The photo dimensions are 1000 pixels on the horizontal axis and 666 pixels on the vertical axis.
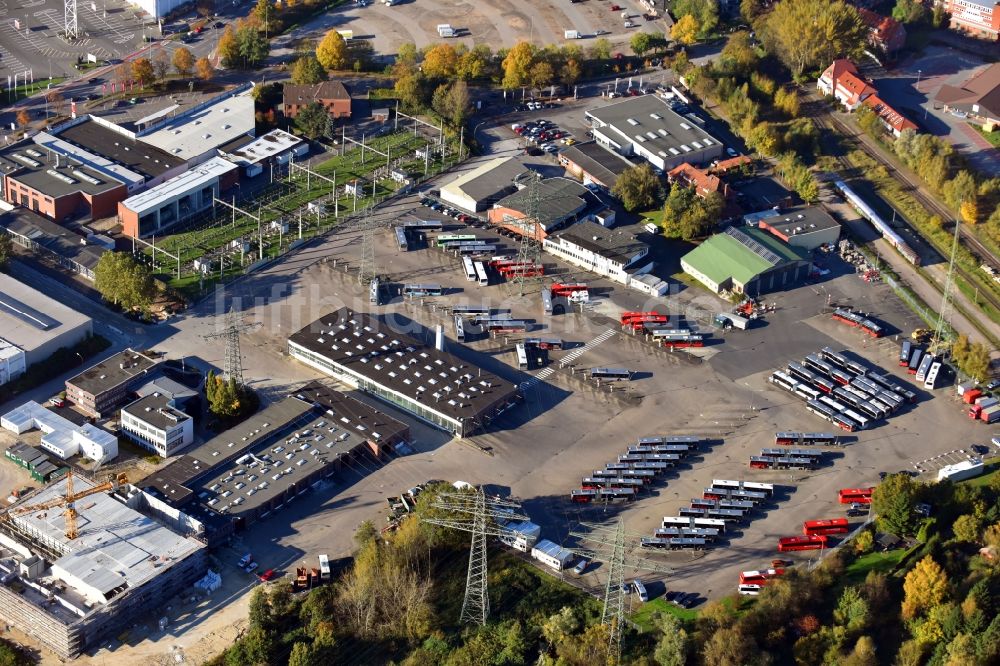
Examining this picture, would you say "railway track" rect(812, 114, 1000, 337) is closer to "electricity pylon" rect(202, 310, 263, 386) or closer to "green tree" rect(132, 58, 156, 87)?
"electricity pylon" rect(202, 310, 263, 386)

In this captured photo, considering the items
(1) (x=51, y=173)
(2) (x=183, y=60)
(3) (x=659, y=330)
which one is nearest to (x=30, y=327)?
(1) (x=51, y=173)

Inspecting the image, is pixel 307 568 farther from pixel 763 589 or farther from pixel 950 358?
pixel 950 358

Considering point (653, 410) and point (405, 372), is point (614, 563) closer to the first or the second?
point (653, 410)

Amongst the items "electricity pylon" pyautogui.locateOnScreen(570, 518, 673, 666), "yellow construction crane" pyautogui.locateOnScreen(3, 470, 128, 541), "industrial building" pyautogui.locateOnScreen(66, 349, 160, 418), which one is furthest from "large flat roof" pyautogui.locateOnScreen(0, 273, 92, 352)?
"electricity pylon" pyautogui.locateOnScreen(570, 518, 673, 666)

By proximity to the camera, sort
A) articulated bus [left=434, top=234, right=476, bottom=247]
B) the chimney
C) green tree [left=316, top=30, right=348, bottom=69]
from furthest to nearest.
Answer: green tree [left=316, top=30, right=348, bottom=69], articulated bus [left=434, top=234, right=476, bottom=247], the chimney

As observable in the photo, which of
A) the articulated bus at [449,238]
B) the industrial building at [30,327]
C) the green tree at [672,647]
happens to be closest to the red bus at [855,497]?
the green tree at [672,647]

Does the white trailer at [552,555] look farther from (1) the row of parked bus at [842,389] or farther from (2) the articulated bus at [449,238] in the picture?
(2) the articulated bus at [449,238]
